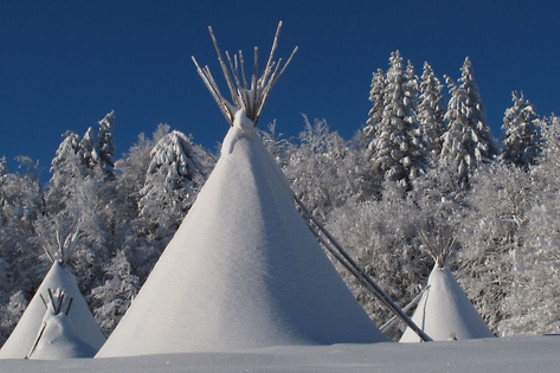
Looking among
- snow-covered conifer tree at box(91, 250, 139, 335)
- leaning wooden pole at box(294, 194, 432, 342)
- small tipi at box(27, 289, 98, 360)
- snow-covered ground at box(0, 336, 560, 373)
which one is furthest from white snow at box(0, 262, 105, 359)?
snow-covered ground at box(0, 336, 560, 373)

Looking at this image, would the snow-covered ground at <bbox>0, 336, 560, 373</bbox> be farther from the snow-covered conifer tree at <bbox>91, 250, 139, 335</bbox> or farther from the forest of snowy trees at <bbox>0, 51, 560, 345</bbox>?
the snow-covered conifer tree at <bbox>91, 250, 139, 335</bbox>

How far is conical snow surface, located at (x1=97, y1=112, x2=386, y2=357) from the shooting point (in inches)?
162

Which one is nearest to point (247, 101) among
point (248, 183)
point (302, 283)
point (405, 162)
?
point (248, 183)

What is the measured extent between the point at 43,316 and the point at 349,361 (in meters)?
9.43

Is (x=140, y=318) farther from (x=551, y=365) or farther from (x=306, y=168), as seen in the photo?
(x=306, y=168)

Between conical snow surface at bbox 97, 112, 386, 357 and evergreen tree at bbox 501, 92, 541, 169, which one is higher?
evergreen tree at bbox 501, 92, 541, 169

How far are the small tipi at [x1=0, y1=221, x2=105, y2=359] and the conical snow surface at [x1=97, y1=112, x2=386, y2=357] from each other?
616cm

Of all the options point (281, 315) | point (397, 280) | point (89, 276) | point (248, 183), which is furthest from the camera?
point (89, 276)

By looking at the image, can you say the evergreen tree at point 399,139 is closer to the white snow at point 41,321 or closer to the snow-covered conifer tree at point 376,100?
the snow-covered conifer tree at point 376,100

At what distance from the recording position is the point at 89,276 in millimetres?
20562

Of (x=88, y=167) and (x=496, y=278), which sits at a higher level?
(x=88, y=167)

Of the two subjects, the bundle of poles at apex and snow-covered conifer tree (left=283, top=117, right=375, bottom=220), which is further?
snow-covered conifer tree (left=283, top=117, right=375, bottom=220)

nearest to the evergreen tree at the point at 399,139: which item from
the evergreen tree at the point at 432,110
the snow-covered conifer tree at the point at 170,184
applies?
the evergreen tree at the point at 432,110

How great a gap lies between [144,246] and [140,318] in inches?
668
